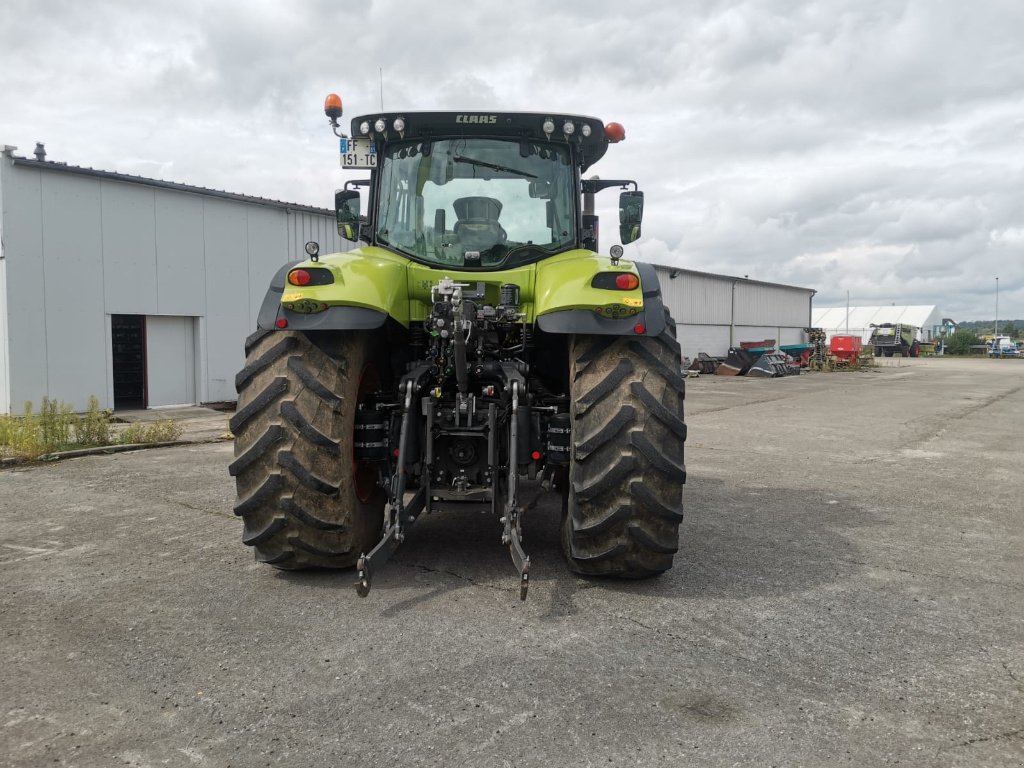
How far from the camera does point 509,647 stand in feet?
11.0

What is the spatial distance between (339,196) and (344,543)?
2471 mm

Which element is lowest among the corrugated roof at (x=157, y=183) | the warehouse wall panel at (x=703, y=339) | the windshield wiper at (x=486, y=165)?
the warehouse wall panel at (x=703, y=339)

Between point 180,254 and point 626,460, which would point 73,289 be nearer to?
A: point 180,254

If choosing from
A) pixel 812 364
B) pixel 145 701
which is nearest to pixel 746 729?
pixel 145 701

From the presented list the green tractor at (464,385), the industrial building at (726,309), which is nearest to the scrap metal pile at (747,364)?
the industrial building at (726,309)

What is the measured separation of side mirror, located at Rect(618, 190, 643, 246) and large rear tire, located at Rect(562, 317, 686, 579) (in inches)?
62.2

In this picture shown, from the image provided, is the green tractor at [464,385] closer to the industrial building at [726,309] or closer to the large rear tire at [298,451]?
the large rear tire at [298,451]

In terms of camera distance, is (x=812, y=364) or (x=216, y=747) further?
(x=812, y=364)

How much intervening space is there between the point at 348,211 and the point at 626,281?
2.23 metres

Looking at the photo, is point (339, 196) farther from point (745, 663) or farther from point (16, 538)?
point (745, 663)

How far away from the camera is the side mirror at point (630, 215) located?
536 cm

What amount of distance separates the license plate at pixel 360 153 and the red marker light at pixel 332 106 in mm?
289

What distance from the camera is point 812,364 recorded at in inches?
1426

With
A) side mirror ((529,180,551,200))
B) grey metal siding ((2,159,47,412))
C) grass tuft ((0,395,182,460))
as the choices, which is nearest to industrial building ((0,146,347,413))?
grey metal siding ((2,159,47,412))
